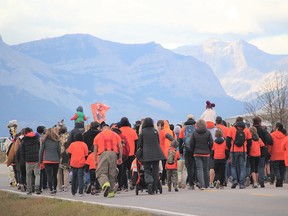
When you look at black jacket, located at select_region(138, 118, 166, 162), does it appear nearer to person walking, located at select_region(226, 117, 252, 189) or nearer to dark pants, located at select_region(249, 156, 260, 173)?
person walking, located at select_region(226, 117, 252, 189)

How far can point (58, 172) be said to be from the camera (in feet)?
78.3

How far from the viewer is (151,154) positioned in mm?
19812

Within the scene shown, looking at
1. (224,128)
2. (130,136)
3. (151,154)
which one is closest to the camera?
(151,154)

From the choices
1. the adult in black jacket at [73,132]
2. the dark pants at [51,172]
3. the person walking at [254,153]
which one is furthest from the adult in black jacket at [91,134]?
the person walking at [254,153]

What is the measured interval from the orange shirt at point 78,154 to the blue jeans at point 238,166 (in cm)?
385

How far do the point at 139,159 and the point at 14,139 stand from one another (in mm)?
6393

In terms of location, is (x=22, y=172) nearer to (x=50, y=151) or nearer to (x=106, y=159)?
(x=50, y=151)

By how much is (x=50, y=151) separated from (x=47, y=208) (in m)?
3.99

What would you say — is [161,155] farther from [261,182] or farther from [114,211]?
[114,211]

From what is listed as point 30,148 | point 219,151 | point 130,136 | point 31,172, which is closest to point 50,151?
point 30,148

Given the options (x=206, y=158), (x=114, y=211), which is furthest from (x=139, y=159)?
(x=114, y=211)

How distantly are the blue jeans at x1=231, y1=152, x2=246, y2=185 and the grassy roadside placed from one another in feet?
16.4

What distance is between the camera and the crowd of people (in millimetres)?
19938

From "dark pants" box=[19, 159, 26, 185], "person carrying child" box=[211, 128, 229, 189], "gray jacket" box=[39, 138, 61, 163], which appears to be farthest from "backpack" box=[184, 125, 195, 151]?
"dark pants" box=[19, 159, 26, 185]
